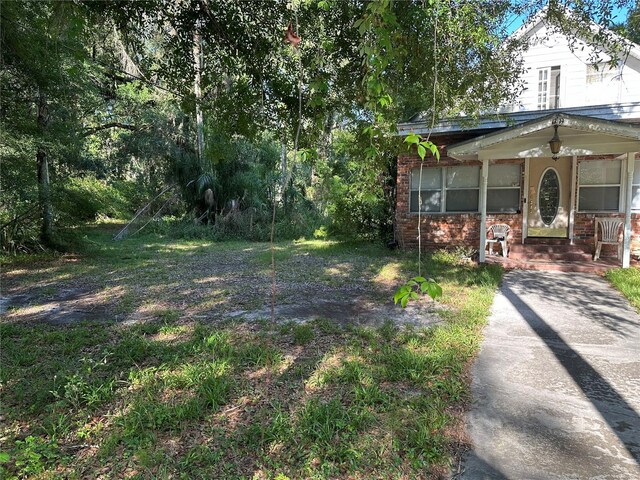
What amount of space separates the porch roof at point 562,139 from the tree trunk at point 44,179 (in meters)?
8.92

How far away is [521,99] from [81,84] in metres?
11.5

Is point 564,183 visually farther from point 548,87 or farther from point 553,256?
point 548,87

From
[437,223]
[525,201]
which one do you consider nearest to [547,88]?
[525,201]

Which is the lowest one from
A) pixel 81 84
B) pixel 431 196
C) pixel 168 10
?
pixel 431 196

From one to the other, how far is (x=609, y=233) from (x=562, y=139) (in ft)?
7.89

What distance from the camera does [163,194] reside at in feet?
60.0

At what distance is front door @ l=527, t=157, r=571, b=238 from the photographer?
31.8ft

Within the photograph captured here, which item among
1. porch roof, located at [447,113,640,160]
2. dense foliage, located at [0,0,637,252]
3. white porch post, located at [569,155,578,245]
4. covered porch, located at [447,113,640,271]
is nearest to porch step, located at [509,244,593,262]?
covered porch, located at [447,113,640,271]

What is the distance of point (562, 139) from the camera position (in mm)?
7973

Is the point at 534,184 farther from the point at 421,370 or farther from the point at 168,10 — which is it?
the point at 168,10

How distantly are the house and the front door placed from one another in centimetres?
2

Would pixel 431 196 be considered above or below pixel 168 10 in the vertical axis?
below

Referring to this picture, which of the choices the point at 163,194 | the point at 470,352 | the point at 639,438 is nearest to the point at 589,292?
the point at 470,352

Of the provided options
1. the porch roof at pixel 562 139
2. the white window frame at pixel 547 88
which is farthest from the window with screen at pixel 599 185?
the white window frame at pixel 547 88
